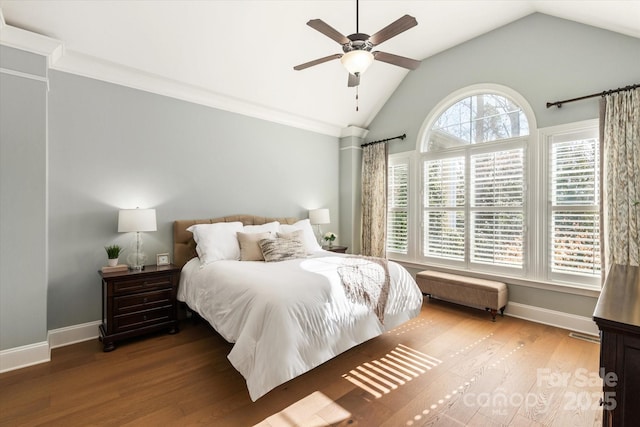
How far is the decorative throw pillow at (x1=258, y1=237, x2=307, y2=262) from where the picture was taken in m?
3.36

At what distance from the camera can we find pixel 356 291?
2.60 meters

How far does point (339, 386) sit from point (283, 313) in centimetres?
81

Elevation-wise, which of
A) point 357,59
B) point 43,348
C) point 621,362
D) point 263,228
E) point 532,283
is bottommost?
point 43,348

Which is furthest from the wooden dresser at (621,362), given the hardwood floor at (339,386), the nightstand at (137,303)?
the nightstand at (137,303)

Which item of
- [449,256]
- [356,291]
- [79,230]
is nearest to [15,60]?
[79,230]

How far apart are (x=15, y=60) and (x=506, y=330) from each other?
5535mm

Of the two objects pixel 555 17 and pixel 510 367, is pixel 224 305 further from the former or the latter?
pixel 555 17

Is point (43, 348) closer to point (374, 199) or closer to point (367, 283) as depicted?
point (367, 283)

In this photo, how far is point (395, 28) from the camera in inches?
84.0

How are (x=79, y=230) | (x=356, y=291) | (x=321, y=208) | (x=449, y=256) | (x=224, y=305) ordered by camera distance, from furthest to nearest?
(x=321, y=208) < (x=449, y=256) < (x=79, y=230) < (x=356, y=291) < (x=224, y=305)

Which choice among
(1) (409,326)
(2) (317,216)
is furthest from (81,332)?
(1) (409,326)

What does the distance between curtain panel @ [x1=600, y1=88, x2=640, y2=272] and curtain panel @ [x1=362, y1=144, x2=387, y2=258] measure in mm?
2775

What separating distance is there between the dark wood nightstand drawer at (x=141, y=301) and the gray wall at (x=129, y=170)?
0.53 metres

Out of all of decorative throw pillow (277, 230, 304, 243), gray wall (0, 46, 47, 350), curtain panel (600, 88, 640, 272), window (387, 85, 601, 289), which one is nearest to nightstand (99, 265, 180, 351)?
gray wall (0, 46, 47, 350)
